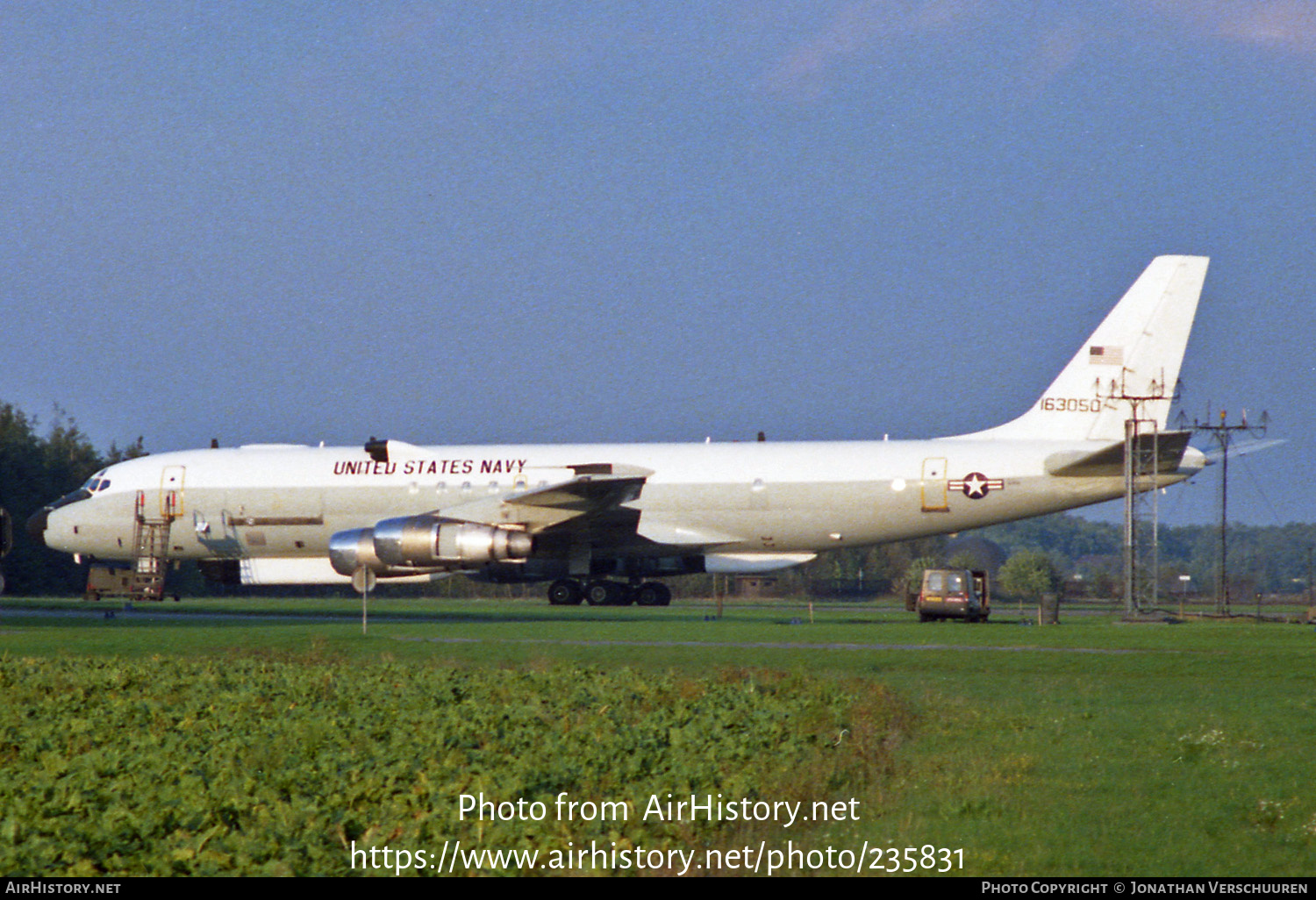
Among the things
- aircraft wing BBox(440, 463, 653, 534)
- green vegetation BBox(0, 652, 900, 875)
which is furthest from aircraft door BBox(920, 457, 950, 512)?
green vegetation BBox(0, 652, 900, 875)

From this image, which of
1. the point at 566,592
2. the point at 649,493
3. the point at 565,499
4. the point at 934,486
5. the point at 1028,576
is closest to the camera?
the point at 934,486

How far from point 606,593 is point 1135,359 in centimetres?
1442

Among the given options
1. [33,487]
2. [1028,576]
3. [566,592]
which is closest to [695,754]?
[566,592]

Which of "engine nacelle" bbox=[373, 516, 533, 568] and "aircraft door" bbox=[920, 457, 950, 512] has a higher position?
"aircraft door" bbox=[920, 457, 950, 512]

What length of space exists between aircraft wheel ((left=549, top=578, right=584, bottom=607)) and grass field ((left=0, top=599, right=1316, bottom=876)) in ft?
52.3

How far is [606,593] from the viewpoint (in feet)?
121

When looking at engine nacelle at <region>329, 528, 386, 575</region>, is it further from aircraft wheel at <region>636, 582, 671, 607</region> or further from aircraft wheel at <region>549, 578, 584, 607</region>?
aircraft wheel at <region>636, 582, 671, 607</region>

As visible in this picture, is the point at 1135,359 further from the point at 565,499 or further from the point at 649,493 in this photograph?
the point at 565,499

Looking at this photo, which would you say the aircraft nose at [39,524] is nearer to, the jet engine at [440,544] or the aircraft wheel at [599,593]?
the jet engine at [440,544]

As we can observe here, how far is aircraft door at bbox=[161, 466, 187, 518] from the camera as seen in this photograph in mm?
37250

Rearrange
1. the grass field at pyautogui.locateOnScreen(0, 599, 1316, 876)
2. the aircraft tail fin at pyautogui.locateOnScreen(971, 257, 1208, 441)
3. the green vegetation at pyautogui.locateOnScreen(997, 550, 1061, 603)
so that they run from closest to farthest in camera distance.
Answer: the grass field at pyautogui.locateOnScreen(0, 599, 1316, 876)
the aircraft tail fin at pyautogui.locateOnScreen(971, 257, 1208, 441)
the green vegetation at pyautogui.locateOnScreen(997, 550, 1061, 603)

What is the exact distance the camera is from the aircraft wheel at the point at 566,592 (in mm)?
37188

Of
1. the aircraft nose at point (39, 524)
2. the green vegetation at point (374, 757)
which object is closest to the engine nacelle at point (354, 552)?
the aircraft nose at point (39, 524)

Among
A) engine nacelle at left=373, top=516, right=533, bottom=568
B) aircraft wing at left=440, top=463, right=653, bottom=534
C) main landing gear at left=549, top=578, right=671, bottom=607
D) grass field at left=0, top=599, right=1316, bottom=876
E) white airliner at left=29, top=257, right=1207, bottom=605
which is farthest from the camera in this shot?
main landing gear at left=549, top=578, right=671, bottom=607
